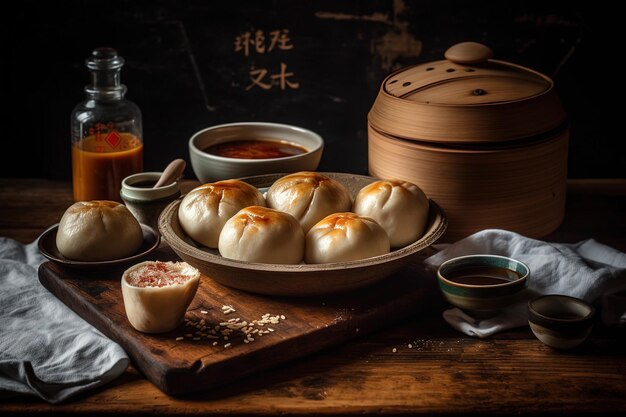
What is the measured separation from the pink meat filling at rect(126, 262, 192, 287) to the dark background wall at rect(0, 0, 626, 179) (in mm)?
986

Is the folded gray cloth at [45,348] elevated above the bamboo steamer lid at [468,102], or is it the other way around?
the bamboo steamer lid at [468,102]

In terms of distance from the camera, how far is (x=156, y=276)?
4.69ft

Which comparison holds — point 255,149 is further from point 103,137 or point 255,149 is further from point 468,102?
point 468,102

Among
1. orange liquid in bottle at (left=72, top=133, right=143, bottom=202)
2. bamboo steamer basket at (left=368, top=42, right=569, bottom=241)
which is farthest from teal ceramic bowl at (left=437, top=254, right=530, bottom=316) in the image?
orange liquid in bottle at (left=72, top=133, right=143, bottom=202)

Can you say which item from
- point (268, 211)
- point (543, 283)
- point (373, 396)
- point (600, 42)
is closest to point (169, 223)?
point (268, 211)

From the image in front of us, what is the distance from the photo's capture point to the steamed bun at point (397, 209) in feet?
5.30

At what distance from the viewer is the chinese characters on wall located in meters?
2.30

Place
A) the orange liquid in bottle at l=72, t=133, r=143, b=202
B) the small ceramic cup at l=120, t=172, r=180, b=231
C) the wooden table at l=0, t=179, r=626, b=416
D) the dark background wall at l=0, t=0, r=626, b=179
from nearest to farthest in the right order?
the wooden table at l=0, t=179, r=626, b=416
the small ceramic cup at l=120, t=172, r=180, b=231
the orange liquid in bottle at l=72, t=133, r=143, b=202
the dark background wall at l=0, t=0, r=626, b=179

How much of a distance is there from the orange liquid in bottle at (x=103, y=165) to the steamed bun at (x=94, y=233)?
0.41m

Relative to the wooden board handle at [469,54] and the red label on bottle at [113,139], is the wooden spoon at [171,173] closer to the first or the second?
the red label on bottle at [113,139]

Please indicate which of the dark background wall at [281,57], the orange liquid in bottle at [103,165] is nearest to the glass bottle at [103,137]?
the orange liquid in bottle at [103,165]

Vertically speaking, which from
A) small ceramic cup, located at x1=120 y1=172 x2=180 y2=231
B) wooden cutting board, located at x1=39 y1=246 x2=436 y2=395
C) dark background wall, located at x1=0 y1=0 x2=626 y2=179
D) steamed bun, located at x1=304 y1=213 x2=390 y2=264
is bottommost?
wooden cutting board, located at x1=39 y1=246 x2=436 y2=395

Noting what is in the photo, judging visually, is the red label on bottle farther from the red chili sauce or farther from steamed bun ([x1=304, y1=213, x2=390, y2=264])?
steamed bun ([x1=304, y1=213, x2=390, y2=264])

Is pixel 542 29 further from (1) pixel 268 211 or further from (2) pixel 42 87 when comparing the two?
(2) pixel 42 87
